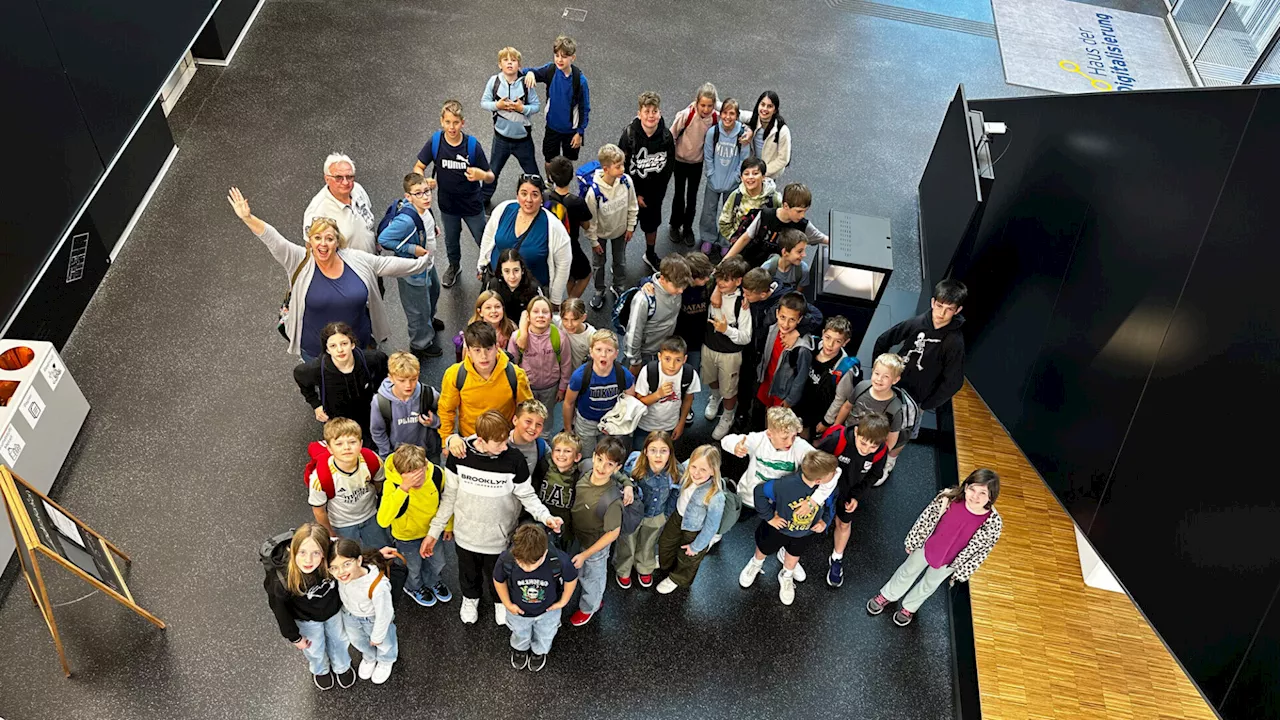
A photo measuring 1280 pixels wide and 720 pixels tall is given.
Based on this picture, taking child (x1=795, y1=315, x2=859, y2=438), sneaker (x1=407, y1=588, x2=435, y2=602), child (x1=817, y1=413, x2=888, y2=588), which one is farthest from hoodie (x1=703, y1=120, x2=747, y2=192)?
sneaker (x1=407, y1=588, x2=435, y2=602)

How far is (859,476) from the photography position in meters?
5.25

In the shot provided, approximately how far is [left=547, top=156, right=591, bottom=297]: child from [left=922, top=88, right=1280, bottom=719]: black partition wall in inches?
115

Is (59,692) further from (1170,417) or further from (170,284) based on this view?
(1170,417)

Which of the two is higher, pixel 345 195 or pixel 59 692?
pixel 345 195

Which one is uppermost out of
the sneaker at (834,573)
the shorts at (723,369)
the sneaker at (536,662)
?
the shorts at (723,369)

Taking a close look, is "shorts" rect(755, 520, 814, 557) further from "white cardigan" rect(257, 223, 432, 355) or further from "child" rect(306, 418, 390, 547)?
"white cardigan" rect(257, 223, 432, 355)

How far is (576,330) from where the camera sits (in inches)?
214

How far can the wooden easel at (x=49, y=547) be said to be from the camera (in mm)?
4566

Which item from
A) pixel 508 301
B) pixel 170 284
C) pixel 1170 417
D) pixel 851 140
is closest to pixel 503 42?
pixel 851 140

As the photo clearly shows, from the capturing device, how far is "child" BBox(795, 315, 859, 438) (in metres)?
5.45

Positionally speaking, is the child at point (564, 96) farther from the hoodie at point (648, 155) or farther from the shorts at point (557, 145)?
the hoodie at point (648, 155)

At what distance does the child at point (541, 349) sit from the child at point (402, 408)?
0.56m

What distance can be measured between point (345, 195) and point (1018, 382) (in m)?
4.34

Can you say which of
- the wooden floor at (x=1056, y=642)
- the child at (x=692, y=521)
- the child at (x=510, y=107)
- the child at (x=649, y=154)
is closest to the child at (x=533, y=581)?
the child at (x=692, y=521)
